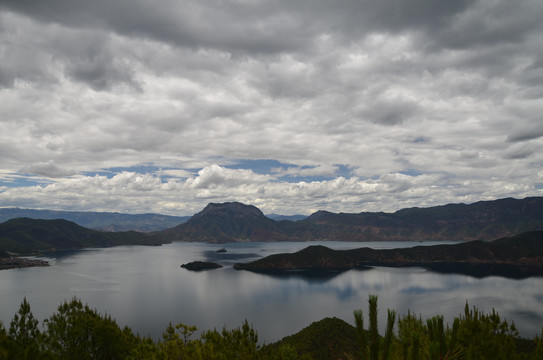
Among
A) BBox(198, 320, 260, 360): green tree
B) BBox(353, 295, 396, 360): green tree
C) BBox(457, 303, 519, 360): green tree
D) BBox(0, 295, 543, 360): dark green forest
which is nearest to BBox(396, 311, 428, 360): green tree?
BBox(0, 295, 543, 360): dark green forest

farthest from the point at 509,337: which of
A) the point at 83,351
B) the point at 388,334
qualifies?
the point at 83,351

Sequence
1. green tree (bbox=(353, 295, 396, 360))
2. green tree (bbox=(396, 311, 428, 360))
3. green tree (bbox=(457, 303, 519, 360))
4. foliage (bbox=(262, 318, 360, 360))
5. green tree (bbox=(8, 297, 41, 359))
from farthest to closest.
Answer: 1. foliage (bbox=(262, 318, 360, 360))
2. green tree (bbox=(8, 297, 41, 359))
3. green tree (bbox=(457, 303, 519, 360))
4. green tree (bbox=(396, 311, 428, 360))
5. green tree (bbox=(353, 295, 396, 360))

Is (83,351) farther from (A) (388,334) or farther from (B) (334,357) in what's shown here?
(B) (334,357)

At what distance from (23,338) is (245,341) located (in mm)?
28582

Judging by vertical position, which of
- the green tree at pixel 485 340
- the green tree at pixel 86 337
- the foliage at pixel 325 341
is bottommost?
the foliage at pixel 325 341

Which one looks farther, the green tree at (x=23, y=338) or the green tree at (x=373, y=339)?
the green tree at (x=23, y=338)

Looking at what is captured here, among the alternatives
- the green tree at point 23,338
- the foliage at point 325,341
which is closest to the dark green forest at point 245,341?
the green tree at point 23,338

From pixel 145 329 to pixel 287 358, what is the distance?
440 feet

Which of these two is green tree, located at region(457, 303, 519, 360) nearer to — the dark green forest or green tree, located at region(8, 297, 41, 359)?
the dark green forest

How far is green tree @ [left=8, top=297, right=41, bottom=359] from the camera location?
30469 mm

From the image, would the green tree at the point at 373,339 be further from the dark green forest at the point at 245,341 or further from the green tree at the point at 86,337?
the green tree at the point at 86,337

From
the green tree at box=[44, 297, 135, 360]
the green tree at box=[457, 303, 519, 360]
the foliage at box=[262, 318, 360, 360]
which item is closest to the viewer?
the green tree at box=[457, 303, 519, 360]

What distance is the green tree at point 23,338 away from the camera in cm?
3047

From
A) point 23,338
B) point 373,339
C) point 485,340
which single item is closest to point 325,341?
point 485,340
